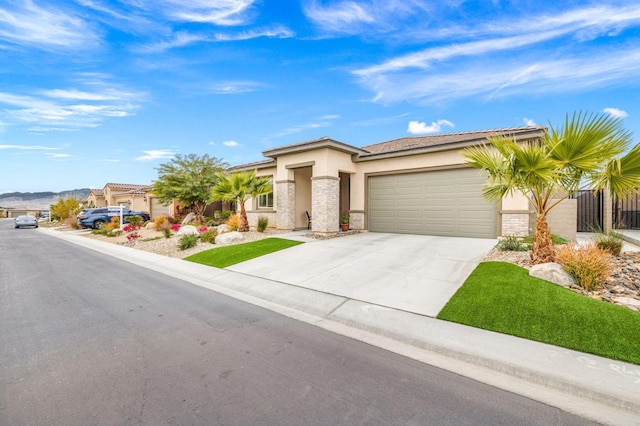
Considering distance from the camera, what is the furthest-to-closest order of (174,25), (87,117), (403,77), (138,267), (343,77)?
(87,117) < (343,77) < (403,77) < (174,25) < (138,267)

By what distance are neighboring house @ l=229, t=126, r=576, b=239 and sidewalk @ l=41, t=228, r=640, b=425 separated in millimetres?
7841

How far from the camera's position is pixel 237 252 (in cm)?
1042

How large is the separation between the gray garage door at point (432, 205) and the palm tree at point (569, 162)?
5050 millimetres

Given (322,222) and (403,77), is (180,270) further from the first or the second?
(403,77)

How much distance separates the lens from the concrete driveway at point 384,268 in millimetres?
5773

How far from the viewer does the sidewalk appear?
2.78 m

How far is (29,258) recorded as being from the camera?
37.5 feet

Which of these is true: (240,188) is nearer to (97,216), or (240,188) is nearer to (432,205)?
(432,205)

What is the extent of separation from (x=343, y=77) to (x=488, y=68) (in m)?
7.26

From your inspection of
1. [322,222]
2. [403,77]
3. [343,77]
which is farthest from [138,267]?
[403,77]

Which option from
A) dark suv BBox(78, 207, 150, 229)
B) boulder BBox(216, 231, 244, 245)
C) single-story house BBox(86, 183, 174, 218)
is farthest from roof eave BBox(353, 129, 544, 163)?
dark suv BBox(78, 207, 150, 229)

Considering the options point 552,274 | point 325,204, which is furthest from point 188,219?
point 552,274

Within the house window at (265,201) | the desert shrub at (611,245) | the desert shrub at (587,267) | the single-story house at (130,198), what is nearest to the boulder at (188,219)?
the single-story house at (130,198)

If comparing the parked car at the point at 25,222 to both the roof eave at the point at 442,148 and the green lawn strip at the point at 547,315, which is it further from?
the green lawn strip at the point at 547,315
